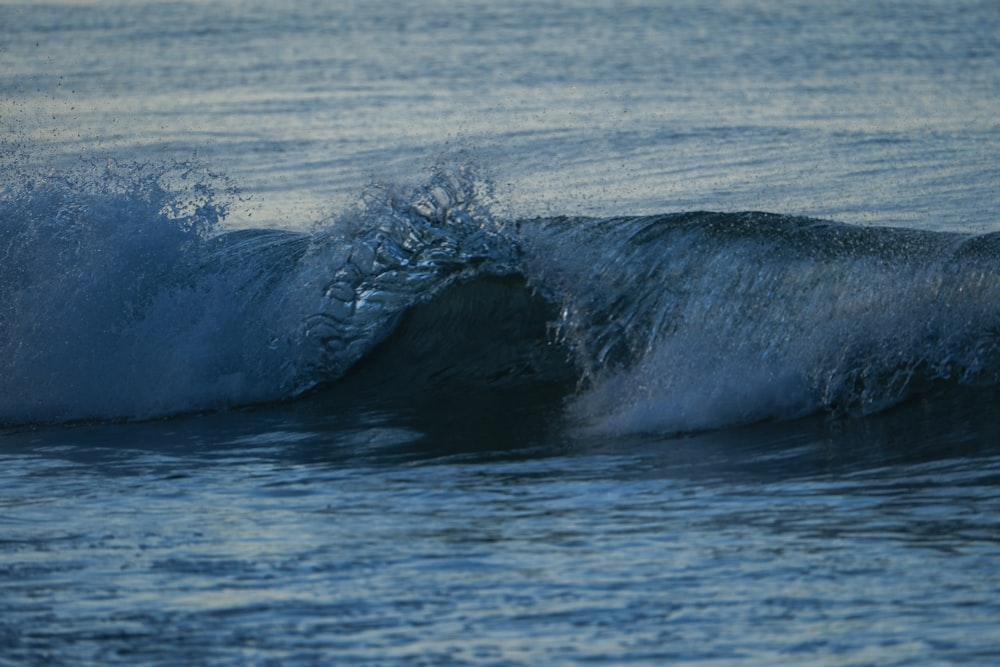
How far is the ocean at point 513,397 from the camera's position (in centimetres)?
508

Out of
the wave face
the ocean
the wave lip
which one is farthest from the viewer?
the wave face

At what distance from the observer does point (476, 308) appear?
9.33m

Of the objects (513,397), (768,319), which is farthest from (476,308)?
(768,319)

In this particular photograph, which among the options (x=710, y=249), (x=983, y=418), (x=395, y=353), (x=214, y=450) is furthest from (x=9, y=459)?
(x=983, y=418)

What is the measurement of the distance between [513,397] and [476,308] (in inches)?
38.3

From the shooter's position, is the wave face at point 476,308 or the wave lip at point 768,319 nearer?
the wave lip at point 768,319

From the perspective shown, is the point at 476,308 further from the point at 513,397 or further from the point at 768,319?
the point at 768,319

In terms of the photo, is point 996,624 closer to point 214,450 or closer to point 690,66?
point 214,450

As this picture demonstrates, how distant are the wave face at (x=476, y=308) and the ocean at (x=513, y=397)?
0.02m

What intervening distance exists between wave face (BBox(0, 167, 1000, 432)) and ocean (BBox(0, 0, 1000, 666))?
0.02 metres

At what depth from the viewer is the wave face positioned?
788 centimetres

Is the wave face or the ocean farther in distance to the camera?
the wave face

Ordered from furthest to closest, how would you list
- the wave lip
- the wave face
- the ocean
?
1. the wave face
2. the wave lip
3. the ocean

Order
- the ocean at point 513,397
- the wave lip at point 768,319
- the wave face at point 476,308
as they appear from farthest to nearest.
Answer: the wave face at point 476,308 < the wave lip at point 768,319 < the ocean at point 513,397
